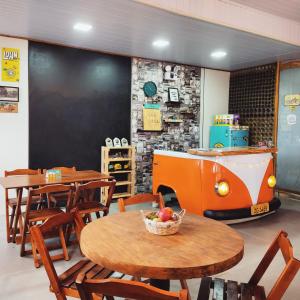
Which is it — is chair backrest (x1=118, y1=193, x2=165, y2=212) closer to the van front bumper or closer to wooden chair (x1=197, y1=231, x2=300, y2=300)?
wooden chair (x1=197, y1=231, x2=300, y2=300)

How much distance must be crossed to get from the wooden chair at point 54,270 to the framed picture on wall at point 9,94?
11.3ft

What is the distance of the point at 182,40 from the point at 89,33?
1.42 metres

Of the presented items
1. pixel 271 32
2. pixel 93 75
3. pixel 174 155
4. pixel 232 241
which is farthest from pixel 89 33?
pixel 232 241

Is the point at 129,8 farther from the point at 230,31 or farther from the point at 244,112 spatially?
the point at 244,112

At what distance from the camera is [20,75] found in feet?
16.8

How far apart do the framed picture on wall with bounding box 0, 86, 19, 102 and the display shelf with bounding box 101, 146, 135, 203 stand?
166cm

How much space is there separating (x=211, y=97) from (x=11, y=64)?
4.22 m

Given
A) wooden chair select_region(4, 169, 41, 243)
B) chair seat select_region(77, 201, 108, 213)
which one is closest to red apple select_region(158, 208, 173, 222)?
chair seat select_region(77, 201, 108, 213)

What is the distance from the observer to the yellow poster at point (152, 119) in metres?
6.39

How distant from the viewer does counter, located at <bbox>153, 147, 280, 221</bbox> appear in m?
4.27

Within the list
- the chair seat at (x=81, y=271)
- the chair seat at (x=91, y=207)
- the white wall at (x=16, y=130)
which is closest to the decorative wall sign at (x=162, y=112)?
the white wall at (x=16, y=130)

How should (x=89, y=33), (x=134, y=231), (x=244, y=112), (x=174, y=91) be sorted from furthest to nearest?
1. (x=244, y=112)
2. (x=174, y=91)
3. (x=89, y=33)
4. (x=134, y=231)

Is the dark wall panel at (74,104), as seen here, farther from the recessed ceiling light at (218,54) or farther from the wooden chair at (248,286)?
the wooden chair at (248,286)

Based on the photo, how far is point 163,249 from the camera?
68.7 inches
